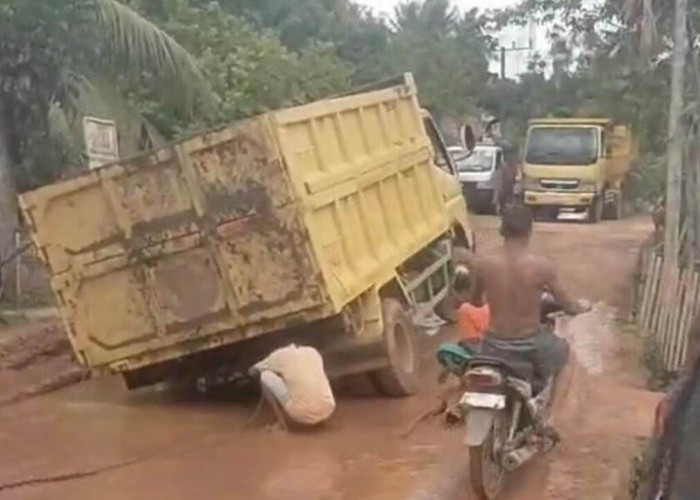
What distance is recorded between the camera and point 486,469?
673 cm

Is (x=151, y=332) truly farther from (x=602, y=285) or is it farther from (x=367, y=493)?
(x=602, y=285)

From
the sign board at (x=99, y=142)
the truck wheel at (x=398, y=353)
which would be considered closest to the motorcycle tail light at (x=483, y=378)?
the truck wheel at (x=398, y=353)

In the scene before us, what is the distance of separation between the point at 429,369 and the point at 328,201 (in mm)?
2777

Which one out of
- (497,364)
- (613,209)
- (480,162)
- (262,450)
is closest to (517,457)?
(497,364)

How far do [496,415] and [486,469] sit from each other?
349 mm

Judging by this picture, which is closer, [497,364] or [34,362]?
[497,364]

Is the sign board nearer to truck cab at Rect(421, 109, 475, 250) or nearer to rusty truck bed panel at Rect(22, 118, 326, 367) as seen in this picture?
rusty truck bed panel at Rect(22, 118, 326, 367)

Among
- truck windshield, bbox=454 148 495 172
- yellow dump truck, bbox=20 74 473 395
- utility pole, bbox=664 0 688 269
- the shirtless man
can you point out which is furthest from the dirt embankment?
truck windshield, bbox=454 148 495 172

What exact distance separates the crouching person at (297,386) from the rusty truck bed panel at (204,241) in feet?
1.02

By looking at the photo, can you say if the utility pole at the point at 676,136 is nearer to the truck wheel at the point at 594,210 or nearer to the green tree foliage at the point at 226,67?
the green tree foliage at the point at 226,67

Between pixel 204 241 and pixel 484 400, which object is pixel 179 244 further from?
pixel 484 400

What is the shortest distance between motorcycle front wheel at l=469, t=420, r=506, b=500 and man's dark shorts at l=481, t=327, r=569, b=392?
0.42 meters

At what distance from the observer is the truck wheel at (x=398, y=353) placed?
31.9ft

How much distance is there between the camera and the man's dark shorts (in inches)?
273
